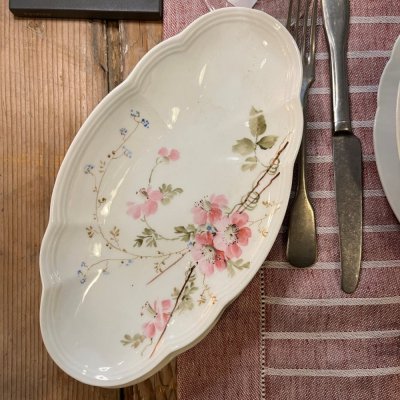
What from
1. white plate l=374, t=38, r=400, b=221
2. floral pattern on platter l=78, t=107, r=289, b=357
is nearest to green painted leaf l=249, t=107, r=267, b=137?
floral pattern on platter l=78, t=107, r=289, b=357

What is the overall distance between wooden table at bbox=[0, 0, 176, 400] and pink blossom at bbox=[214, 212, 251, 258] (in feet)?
0.44

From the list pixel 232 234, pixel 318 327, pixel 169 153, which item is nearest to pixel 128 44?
pixel 169 153

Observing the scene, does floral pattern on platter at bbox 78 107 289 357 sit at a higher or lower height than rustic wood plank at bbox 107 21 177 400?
lower

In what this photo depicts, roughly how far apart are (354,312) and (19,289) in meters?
0.34

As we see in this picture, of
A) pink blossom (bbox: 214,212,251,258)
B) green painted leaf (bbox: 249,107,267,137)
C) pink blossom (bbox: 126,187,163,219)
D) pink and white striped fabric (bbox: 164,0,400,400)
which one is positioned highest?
green painted leaf (bbox: 249,107,267,137)

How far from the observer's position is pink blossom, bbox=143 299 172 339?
1.77 ft

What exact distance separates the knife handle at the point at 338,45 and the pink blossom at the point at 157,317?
25 cm

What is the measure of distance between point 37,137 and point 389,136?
0.35 m

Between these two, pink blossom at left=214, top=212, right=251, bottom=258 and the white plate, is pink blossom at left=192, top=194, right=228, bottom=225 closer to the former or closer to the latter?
pink blossom at left=214, top=212, right=251, bottom=258

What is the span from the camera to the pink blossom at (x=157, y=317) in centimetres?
54

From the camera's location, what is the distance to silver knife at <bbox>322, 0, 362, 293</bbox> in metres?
0.56

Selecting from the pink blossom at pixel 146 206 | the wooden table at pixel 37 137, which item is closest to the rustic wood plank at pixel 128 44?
the wooden table at pixel 37 137

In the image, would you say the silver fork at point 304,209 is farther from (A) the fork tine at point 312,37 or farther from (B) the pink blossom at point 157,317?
(B) the pink blossom at point 157,317

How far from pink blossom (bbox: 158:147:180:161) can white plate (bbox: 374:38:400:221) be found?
7.7 inches
